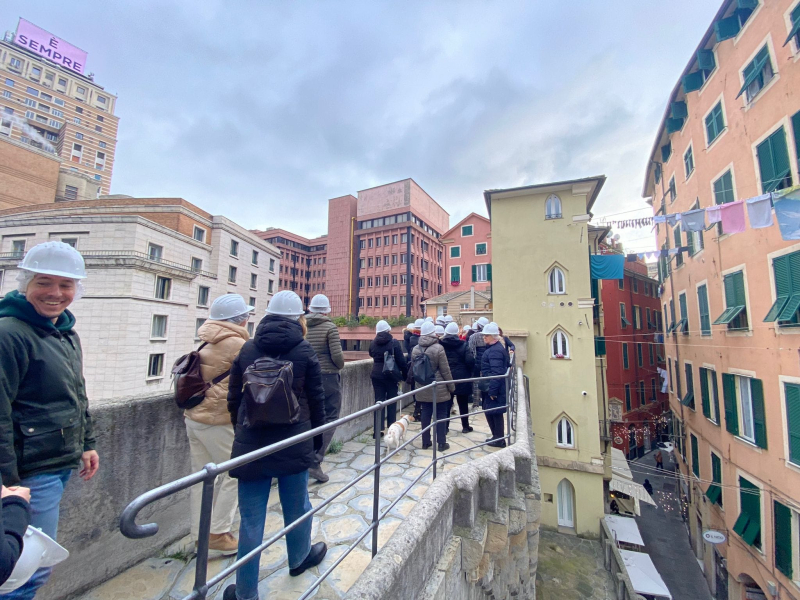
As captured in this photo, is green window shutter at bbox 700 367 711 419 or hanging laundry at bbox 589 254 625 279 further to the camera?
hanging laundry at bbox 589 254 625 279

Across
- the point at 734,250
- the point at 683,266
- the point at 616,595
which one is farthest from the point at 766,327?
the point at 616,595

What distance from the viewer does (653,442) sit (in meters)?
27.5

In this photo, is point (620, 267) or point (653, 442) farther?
point (653, 442)

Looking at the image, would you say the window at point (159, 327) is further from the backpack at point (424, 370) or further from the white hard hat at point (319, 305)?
the backpack at point (424, 370)

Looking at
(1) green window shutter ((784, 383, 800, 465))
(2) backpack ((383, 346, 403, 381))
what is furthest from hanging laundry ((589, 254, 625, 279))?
(2) backpack ((383, 346, 403, 381))

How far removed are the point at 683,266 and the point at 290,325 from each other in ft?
62.9

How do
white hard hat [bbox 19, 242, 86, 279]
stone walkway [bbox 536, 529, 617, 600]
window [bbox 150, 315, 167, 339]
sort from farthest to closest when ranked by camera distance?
window [bbox 150, 315, 167, 339] < stone walkway [bbox 536, 529, 617, 600] < white hard hat [bbox 19, 242, 86, 279]

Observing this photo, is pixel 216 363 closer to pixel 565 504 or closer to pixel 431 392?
pixel 431 392

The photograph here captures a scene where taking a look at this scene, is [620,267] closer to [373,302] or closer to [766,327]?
[766,327]

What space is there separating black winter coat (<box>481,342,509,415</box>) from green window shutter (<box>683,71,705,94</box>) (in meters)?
15.3

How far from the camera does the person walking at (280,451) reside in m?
2.12

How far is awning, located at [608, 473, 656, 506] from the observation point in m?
15.8

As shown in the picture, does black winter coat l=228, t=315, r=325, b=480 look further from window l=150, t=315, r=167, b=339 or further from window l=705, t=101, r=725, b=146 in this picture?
window l=150, t=315, r=167, b=339

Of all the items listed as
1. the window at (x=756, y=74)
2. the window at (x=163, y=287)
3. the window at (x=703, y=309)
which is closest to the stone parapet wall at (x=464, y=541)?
the window at (x=756, y=74)
